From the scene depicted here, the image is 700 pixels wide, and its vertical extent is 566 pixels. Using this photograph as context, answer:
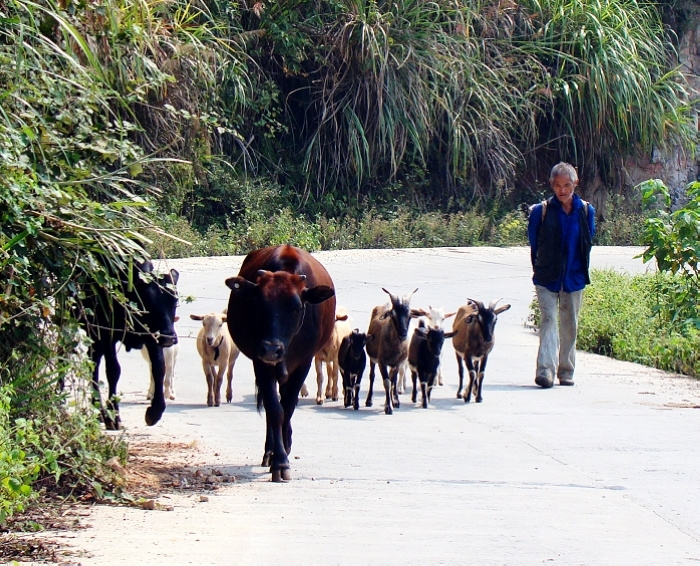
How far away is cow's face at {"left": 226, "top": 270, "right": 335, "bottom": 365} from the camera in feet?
26.0

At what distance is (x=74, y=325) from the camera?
23.4ft

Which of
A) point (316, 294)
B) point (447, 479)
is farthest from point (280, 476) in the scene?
point (316, 294)

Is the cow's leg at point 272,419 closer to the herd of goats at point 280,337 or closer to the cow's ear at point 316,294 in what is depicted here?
the herd of goats at point 280,337

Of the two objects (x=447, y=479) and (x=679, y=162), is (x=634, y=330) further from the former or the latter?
(x=679, y=162)

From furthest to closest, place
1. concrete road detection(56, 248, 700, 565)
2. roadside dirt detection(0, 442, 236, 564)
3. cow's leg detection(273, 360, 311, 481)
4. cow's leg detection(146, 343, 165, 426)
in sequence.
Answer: cow's leg detection(146, 343, 165, 426) < cow's leg detection(273, 360, 311, 481) < concrete road detection(56, 248, 700, 565) < roadside dirt detection(0, 442, 236, 564)

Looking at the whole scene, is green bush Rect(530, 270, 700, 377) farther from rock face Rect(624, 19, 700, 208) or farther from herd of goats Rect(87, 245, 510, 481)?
rock face Rect(624, 19, 700, 208)

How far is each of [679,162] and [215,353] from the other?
72.4 feet

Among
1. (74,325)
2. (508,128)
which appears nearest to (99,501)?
(74,325)

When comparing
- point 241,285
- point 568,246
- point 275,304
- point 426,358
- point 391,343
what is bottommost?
point 426,358

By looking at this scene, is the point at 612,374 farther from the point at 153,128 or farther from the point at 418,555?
the point at 153,128

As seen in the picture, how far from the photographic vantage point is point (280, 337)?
798cm

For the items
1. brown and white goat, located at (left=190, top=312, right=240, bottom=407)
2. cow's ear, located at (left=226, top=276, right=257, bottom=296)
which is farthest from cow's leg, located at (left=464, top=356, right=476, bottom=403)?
cow's ear, located at (left=226, top=276, right=257, bottom=296)

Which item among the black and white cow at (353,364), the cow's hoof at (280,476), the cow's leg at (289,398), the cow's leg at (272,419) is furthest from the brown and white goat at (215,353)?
the cow's hoof at (280,476)

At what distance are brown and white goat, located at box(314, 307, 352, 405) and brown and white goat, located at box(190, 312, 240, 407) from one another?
0.86 metres
